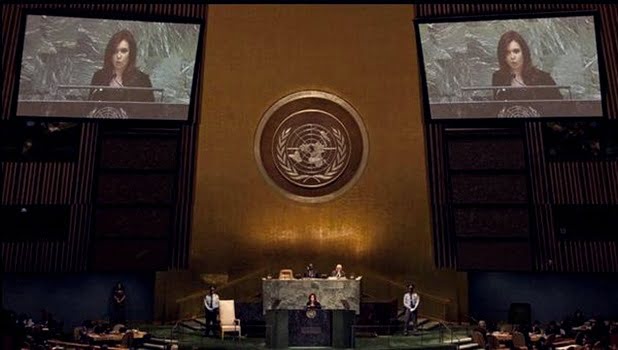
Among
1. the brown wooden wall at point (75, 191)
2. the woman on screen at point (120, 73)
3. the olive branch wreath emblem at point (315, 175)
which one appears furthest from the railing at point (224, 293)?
the woman on screen at point (120, 73)

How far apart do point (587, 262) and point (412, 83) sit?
5.49m

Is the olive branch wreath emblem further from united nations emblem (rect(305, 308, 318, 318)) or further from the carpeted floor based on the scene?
united nations emblem (rect(305, 308, 318, 318))

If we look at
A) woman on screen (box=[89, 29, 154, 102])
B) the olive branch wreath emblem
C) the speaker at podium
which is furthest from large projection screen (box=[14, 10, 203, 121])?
the speaker at podium

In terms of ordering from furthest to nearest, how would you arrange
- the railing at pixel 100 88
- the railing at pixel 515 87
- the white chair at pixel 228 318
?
the railing at pixel 100 88, the railing at pixel 515 87, the white chair at pixel 228 318

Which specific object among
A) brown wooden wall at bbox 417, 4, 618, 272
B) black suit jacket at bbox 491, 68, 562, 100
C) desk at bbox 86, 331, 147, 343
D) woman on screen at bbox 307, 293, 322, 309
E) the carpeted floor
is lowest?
the carpeted floor

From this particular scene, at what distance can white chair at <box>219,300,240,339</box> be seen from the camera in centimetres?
1473

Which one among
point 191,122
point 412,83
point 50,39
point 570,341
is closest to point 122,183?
point 191,122

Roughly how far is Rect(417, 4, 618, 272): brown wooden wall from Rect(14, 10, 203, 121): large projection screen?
5.58 meters

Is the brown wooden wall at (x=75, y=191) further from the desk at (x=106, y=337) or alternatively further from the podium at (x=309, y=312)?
the podium at (x=309, y=312)

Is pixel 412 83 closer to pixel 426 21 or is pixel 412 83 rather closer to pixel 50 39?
pixel 426 21

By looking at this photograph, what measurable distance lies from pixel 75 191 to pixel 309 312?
6.31 metres

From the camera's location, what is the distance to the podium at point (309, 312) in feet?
43.2

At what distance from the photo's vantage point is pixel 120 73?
631 inches

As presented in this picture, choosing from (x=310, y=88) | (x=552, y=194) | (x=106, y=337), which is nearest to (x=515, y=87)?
(x=552, y=194)
